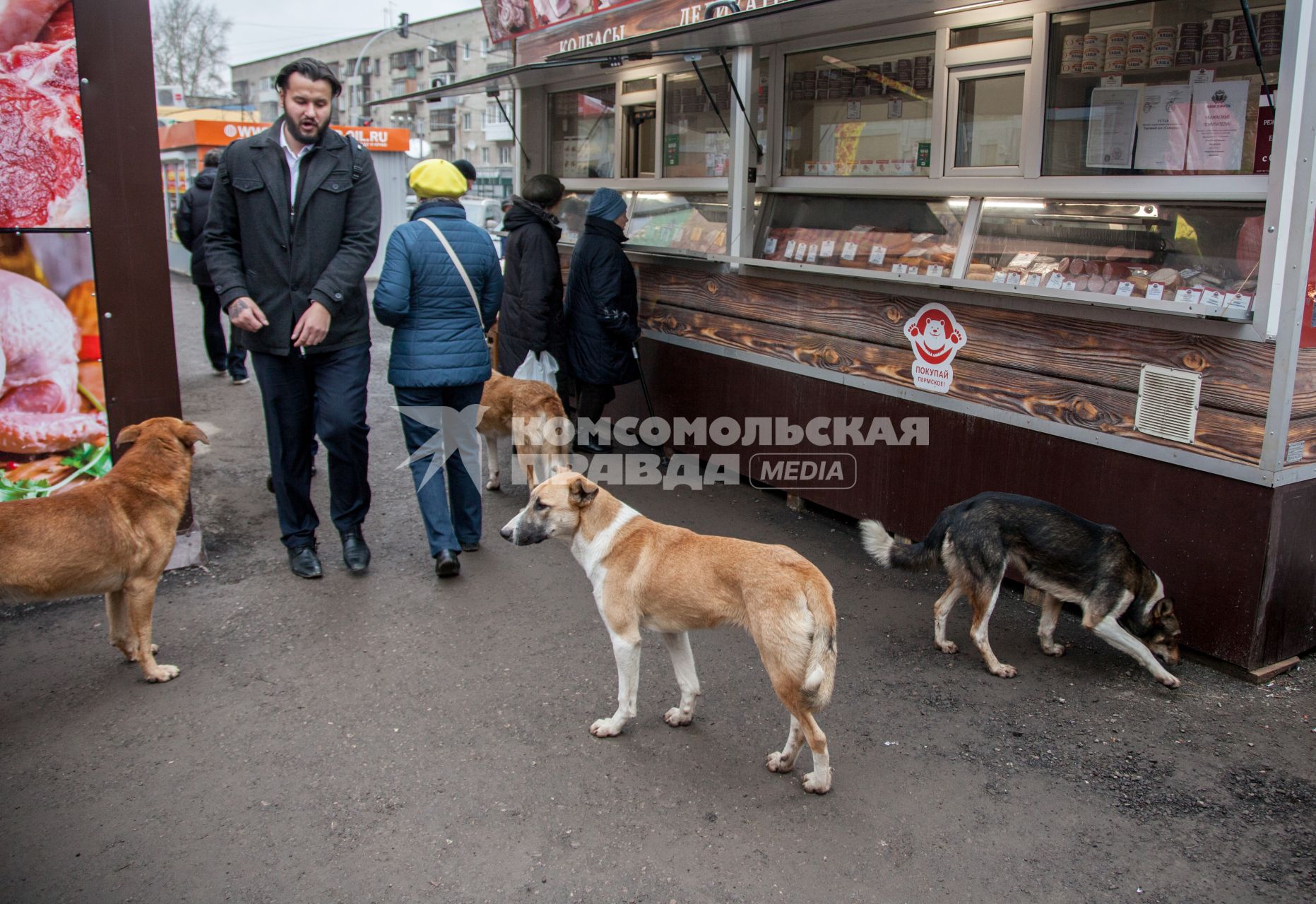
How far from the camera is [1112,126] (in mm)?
5180

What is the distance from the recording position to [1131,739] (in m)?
3.98

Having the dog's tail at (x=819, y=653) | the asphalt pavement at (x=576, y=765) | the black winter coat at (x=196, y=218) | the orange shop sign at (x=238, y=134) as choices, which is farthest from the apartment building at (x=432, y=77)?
the dog's tail at (x=819, y=653)

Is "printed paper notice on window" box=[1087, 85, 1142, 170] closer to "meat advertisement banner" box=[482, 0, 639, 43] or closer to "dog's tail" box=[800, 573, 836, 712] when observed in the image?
"dog's tail" box=[800, 573, 836, 712]

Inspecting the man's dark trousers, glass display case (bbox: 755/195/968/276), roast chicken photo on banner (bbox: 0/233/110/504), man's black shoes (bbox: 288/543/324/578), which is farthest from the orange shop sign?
man's black shoes (bbox: 288/543/324/578)

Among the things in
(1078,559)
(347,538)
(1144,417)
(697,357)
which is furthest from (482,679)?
(697,357)

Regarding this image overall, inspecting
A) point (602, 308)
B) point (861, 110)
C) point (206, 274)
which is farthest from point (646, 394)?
point (206, 274)

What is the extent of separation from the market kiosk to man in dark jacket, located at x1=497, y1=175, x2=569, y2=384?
3.16 ft

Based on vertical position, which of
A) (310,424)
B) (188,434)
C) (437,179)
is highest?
(437,179)

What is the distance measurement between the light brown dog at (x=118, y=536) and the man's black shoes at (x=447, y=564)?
1.42 metres

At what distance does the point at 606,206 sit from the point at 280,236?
9.28 feet

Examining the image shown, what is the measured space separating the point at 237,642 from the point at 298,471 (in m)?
1.11

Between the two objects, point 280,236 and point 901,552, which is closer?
point 901,552

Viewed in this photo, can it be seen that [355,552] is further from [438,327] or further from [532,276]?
[532,276]

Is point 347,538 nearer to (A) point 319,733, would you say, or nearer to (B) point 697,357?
(A) point 319,733
